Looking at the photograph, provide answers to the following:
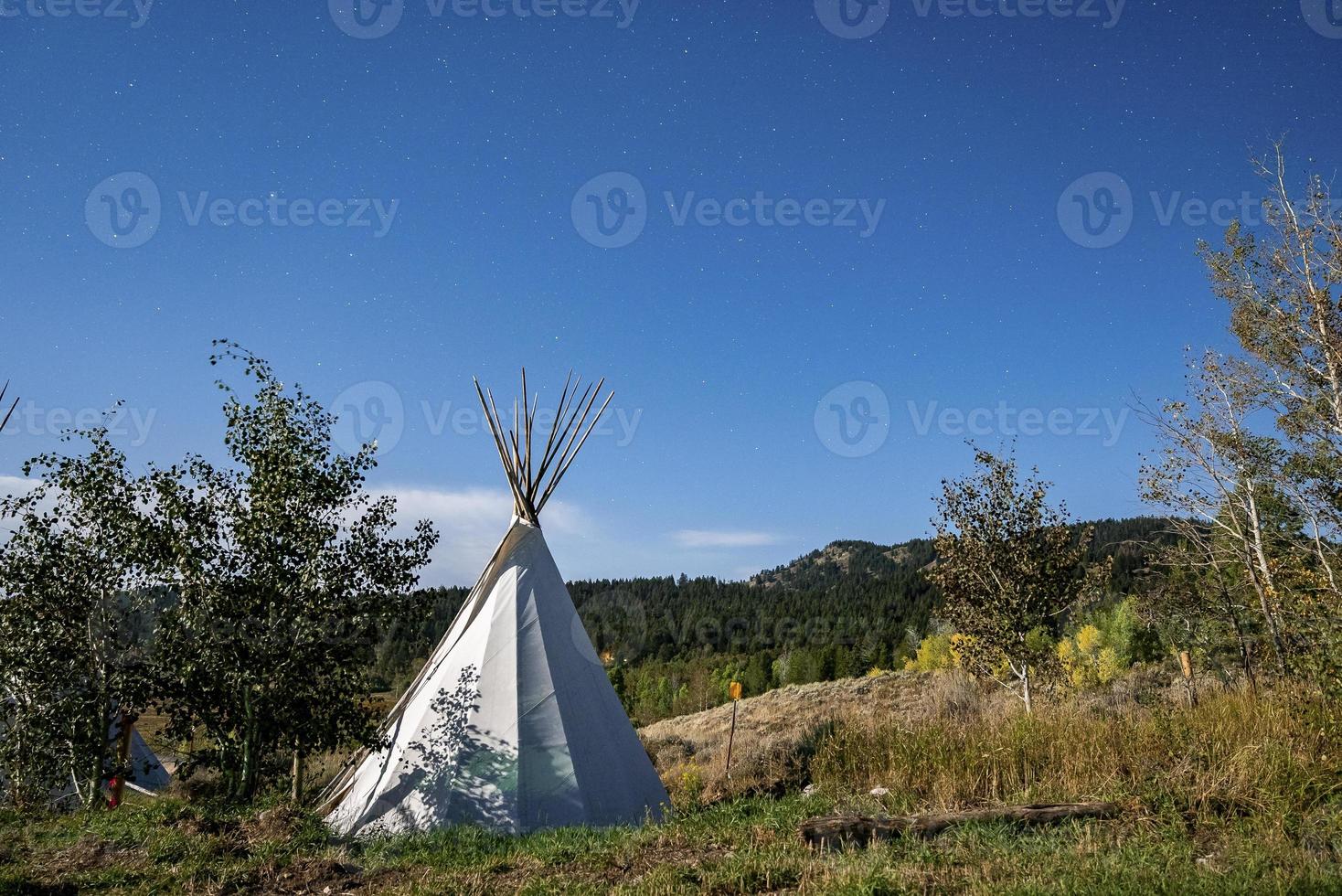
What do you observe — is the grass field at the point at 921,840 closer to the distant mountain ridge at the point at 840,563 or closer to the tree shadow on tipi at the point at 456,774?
the tree shadow on tipi at the point at 456,774

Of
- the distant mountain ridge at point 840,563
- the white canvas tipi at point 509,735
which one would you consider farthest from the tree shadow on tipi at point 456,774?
the distant mountain ridge at point 840,563

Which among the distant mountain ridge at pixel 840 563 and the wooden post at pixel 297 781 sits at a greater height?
the distant mountain ridge at pixel 840 563

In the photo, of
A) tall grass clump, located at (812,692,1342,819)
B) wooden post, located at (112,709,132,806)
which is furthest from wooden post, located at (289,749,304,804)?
tall grass clump, located at (812,692,1342,819)

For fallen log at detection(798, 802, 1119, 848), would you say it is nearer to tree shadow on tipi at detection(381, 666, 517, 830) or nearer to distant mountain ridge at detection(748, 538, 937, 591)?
tree shadow on tipi at detection(381, 666, 517, 830)

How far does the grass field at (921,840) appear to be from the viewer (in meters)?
4.23

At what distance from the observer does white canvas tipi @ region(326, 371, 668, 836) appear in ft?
25.1

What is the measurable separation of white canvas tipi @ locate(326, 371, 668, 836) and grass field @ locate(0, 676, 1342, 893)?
89 cm

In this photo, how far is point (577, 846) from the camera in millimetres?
5754

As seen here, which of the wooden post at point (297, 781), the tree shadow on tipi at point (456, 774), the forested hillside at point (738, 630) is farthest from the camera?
Result: the forested hillside at point (738, 630)

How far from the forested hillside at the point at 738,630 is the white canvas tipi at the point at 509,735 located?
80.9ft

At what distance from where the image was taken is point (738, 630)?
8744 centimetres

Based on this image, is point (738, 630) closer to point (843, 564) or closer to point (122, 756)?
point (122, 756)

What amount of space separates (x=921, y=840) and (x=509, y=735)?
4383 millimetres

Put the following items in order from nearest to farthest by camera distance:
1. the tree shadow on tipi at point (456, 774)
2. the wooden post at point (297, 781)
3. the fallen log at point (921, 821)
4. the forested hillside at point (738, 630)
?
the fallen log at point (921, 821) → the tree shadow on tipi at point (456, 774) → the wooden post at point (297, 781) → the forested hillside at point (738, 630)
